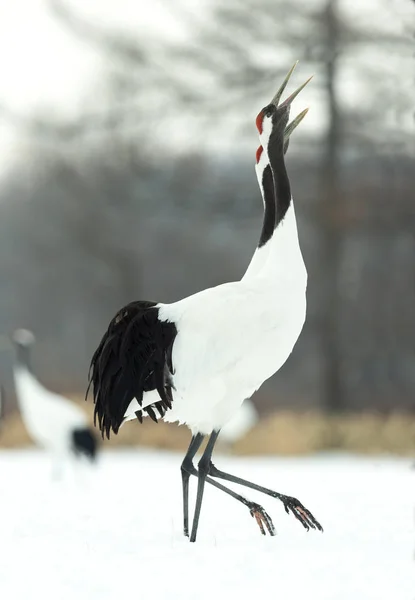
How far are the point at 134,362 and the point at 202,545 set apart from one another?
103cm

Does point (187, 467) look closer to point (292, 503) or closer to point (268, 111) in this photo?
point (292, 503)

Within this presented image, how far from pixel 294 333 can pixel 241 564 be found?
48.8 inches

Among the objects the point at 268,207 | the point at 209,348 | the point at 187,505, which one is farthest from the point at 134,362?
the point at 268,207

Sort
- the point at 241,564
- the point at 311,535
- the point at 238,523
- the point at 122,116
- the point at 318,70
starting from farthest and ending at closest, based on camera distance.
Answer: the point at 122,116 → the point at 318,70 → the point at 238,523 → the point at 311,535 → the point at 241,564

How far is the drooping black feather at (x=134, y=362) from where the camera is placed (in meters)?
4.77

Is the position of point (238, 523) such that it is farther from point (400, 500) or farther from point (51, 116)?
point (51, 116)

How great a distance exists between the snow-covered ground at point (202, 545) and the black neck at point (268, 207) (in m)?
1.68

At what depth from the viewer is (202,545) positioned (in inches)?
185

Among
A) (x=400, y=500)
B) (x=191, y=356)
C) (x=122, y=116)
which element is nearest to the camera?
(x=191, y=356)

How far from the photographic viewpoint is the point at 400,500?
664 cm

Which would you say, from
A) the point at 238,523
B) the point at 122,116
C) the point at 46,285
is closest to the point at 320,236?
the point at 122,116

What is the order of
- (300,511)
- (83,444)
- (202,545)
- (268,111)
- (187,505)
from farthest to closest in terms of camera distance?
(83,444), (268,111), (300,511), (187,505), (202,545)

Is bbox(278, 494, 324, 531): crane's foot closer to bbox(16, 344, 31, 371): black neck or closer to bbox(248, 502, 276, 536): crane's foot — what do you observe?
bbox(248, 502, 276, 536): crane's foot

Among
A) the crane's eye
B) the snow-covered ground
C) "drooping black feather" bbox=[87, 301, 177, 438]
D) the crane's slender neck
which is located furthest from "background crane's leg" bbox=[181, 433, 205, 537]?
the crane's eye
